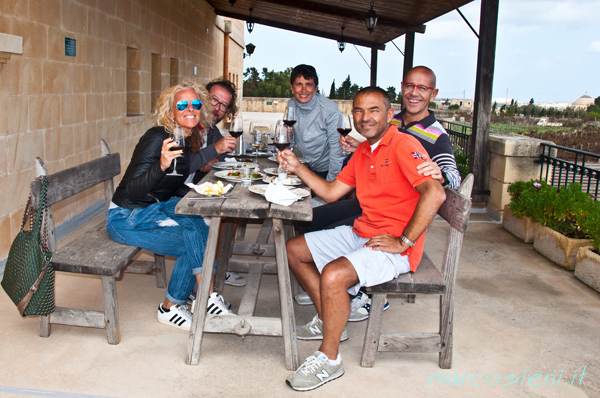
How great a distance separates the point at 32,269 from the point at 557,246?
4.20m

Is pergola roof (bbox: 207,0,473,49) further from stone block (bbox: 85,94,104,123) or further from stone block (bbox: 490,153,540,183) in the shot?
stone block (bbox: 85,94,104,123)

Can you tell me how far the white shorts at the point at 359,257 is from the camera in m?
2.63

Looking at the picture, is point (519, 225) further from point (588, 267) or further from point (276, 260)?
point (276, 260)

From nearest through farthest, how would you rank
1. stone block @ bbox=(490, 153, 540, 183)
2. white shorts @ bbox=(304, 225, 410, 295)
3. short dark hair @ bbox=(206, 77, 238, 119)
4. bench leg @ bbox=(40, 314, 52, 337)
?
white shorts @ bbox=(304, 225, 410, 295), bench leg @ bbox=(40, 314, 52, 337), short dark hair @ bbox=(206, 77, 238, 119), stone block @ bbox=(490, 153, 540, 183)

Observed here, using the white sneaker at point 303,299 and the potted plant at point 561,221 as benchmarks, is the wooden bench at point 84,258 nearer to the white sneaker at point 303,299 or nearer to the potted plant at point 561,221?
the white sneaker at point 303,299

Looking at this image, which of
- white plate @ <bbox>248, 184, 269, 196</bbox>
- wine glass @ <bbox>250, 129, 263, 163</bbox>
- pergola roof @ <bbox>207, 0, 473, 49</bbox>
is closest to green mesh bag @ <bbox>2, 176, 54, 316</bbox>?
white plate @ <bbox>248, 184, 269, 196</bbox>

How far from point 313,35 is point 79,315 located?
36.8 feet

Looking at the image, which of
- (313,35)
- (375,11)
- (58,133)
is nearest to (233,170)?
(58,133)

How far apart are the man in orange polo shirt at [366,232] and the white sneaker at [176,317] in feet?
2.30

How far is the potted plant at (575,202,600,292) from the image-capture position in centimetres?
408

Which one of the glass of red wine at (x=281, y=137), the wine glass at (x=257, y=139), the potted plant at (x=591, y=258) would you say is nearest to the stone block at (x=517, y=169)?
the potted plant at (x=591, y=258)

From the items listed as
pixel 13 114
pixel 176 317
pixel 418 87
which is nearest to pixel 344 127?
pixel 418 87

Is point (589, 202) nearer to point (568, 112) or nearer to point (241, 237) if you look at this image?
point (241, 237)

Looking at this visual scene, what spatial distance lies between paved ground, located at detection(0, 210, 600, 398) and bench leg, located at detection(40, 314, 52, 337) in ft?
0.12
